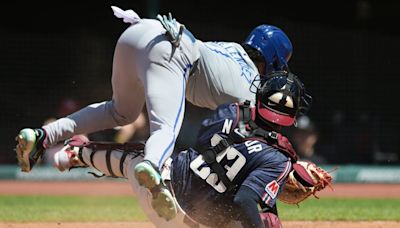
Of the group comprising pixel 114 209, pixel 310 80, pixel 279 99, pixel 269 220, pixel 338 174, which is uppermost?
pixel 279 99

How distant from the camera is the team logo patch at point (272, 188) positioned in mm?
4723

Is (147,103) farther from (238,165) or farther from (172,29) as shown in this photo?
(238,165)

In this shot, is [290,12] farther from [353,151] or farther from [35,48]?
[35,48]

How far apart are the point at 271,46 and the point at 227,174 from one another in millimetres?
1385

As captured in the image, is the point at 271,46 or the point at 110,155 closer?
the point at 110,155

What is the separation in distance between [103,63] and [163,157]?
1160 centimetres

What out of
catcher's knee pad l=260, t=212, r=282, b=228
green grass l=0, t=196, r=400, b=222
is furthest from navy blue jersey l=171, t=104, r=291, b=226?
green grass l=0, t=196, r=400, b=222

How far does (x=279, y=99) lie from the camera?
485cm

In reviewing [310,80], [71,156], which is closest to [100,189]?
[310,80]

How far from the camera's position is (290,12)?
733 inches

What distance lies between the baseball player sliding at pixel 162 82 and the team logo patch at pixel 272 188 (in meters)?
0.55

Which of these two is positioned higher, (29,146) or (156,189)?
(156,189)

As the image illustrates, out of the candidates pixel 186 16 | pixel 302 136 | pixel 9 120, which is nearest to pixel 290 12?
pixel 186 16

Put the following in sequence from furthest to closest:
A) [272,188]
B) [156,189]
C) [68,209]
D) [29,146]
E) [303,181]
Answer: [68,209], [29,146], [303,181], [272,188], [156,189]
